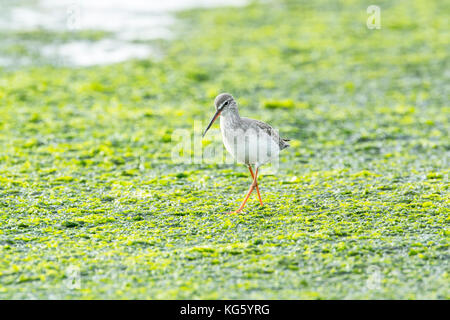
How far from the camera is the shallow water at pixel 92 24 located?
10.4 meters

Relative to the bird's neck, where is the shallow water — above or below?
above

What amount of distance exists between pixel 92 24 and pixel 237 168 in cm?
616

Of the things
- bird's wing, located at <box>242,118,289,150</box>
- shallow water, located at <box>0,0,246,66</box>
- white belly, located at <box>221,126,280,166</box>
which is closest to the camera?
white belly, located at <box>221,126,280,166</box>

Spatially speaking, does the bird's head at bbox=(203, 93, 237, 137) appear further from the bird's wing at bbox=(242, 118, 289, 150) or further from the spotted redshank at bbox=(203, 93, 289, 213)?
the bird's wing at bbox=(242, 118, 289, 150)

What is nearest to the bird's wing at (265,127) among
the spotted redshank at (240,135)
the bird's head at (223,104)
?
the spotted redshank at (240,135)

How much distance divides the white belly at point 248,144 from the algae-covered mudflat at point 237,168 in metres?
0.50

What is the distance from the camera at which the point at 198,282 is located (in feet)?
13.9

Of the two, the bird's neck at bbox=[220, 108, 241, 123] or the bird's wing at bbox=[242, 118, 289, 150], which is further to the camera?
the bird's wing at bbox=[242, 118, 289, 150]

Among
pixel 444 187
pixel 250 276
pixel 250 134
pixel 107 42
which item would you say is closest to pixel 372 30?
pixel 107 42

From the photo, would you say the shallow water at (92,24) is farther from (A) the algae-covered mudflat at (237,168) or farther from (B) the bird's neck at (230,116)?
(B) the bird's neck at (230,116)

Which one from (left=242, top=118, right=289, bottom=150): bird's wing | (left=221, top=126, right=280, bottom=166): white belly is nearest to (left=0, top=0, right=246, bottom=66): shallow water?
(left=242, top=118, right=289, bottom=150): bird's wing

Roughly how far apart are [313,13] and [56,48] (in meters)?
4.88

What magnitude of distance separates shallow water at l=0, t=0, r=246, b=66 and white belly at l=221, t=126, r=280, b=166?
547 cm

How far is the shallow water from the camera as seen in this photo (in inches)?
408
